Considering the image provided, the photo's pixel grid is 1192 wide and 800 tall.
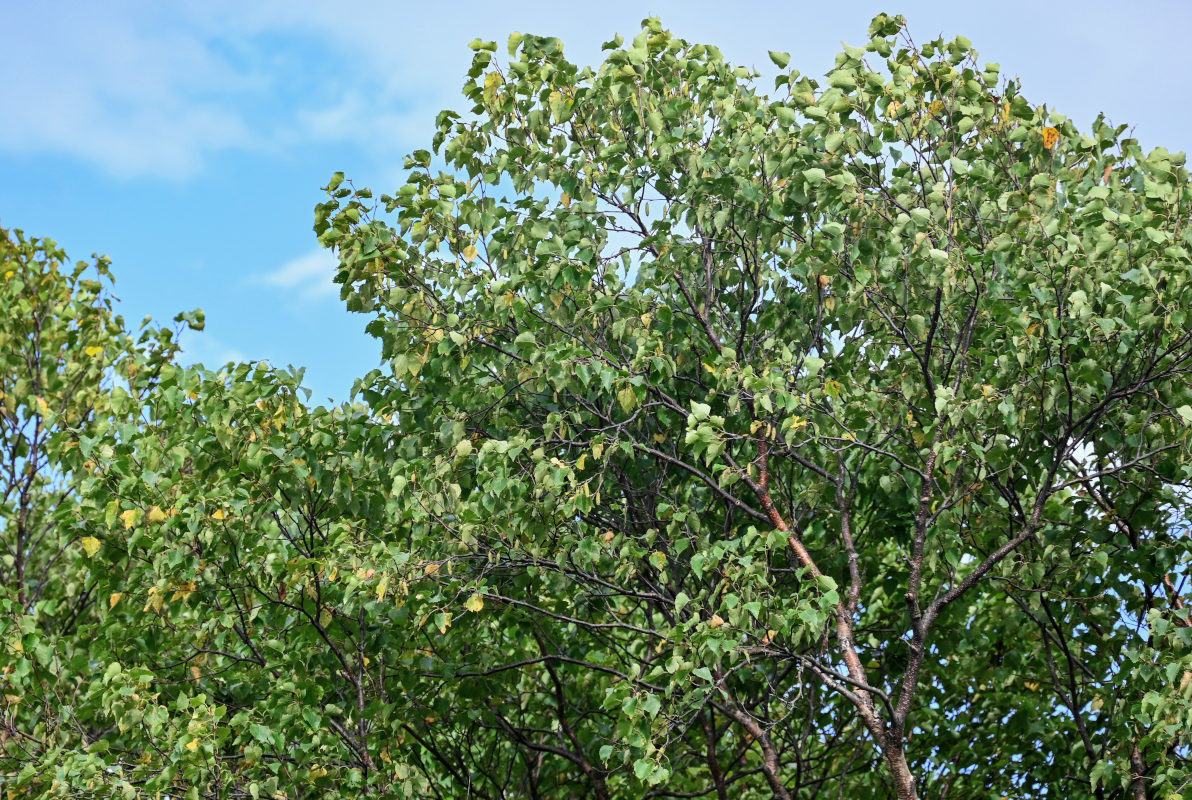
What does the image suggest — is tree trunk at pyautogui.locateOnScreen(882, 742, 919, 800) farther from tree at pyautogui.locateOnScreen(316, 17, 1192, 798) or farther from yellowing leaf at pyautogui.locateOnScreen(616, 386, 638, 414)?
yellowing leaf at pyautogui.locateOnScreen(616, 386, 638, 414)

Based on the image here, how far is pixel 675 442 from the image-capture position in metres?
10.5

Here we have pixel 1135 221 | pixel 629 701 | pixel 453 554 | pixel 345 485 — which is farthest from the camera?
pixel 345 485

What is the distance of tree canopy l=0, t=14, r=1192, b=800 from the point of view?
908 centimetres

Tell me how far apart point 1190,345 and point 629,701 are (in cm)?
534

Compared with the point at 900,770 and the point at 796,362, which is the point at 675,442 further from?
the point at 900,770

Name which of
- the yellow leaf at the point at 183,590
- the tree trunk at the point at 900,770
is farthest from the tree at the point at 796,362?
the yellow leaf at the point at 183,590

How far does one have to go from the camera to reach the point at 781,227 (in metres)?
10.1

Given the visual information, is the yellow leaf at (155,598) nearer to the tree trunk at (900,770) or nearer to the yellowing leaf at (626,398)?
the yellowing leaf at (626,398)

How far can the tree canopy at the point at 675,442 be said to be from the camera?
29.8 ft

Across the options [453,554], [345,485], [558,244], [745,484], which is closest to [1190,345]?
[745,484]

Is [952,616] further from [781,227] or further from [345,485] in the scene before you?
[345,485]

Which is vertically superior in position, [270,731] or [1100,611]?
[1100,611]

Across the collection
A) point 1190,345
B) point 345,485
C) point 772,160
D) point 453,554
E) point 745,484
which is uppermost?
point 772,160

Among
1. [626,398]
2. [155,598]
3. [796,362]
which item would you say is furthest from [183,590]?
[796,362]
